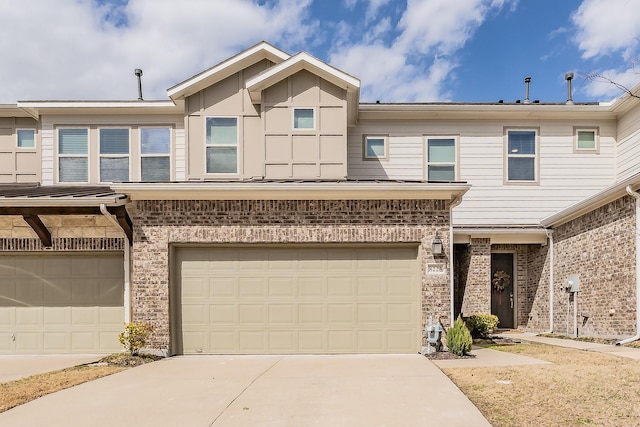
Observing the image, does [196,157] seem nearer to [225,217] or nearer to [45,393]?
[225,217]

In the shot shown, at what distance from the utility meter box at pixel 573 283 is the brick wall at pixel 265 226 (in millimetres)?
5096

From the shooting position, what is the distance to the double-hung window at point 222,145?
12.0 m

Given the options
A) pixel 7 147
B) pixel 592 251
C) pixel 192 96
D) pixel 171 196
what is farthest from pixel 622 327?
pixel 7 147

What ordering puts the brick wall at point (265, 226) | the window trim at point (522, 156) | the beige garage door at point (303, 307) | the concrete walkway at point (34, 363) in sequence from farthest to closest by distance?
the window trim at point (522, 156)
the beige garage door at point (303, 307)
the brick wall at point (265, 226)
the concrete walkway at point (34, 363)

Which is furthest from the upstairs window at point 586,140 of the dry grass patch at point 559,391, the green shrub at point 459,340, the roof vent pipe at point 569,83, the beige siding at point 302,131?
the green shrub at point 459,340

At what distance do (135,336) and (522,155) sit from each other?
39.0 ft

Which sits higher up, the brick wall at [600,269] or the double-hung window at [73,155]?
the double-hung window at [73,155]

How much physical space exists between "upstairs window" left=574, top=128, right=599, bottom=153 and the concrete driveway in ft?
31.9

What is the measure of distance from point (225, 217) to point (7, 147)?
8959mm

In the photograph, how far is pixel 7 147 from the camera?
13.2 m

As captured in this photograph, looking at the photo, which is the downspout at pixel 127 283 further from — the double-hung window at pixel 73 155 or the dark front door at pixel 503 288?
the dark front door at pixel 503 288

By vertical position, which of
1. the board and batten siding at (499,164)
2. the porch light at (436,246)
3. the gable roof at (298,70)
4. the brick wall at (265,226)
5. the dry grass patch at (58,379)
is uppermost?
the gable roof at (298,70)

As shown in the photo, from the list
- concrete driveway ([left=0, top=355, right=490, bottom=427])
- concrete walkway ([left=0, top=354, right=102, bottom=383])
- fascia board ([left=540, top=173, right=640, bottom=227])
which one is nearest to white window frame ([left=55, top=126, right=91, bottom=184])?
concrete walkway ([left=0, top=354, right=102, bottom=383])

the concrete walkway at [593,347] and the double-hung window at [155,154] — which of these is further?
the double-hung window at [155,154]
